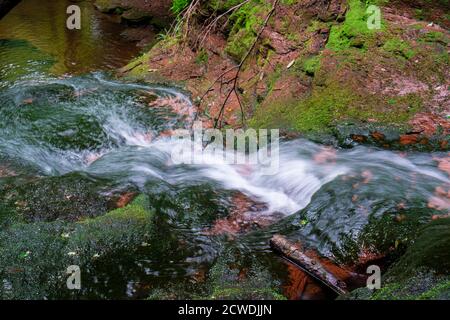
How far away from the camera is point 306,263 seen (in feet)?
12.9

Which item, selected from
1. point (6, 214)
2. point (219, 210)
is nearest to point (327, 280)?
point (219, 210)

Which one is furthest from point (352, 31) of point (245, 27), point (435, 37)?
point (245, 27)

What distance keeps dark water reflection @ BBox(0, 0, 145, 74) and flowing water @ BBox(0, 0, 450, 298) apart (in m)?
1.72

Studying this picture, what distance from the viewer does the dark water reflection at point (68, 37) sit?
10.9m

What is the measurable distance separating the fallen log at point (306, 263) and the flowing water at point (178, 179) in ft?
0.38

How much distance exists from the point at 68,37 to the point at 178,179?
8858 mm

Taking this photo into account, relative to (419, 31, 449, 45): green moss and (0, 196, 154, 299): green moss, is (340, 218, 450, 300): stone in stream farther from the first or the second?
(419, 31, 449, 45): green moss

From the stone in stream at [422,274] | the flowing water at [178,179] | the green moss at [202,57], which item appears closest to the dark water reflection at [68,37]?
the flowing water at [178,179]

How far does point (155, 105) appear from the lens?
26.9 ft

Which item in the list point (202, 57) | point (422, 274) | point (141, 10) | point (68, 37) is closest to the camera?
point (422, 274)

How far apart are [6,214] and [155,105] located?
416 cm

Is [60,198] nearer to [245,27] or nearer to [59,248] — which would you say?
[59,248]
